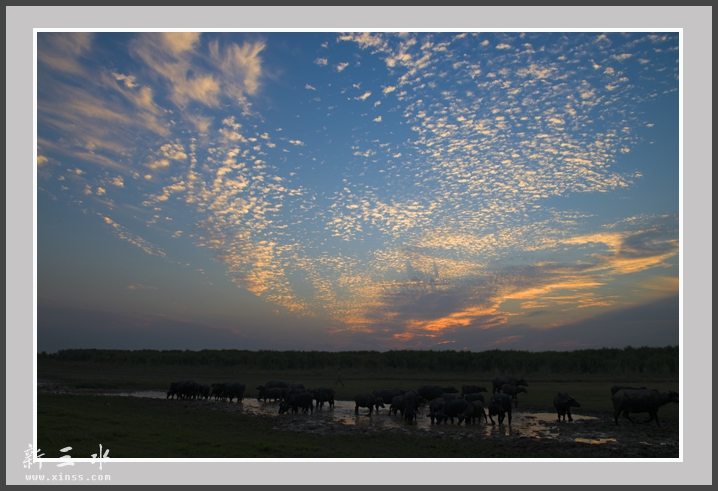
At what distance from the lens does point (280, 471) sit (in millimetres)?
9789

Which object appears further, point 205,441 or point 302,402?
point 302,402

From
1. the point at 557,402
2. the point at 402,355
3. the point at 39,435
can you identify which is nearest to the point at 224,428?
the point at 39,435

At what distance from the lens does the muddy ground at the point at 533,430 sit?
13.9 meters

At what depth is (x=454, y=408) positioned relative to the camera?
766 inches

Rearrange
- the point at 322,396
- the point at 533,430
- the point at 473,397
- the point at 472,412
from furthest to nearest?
the point at 322,396
the point at 473,397
the point at 472,412
the point at 533,430

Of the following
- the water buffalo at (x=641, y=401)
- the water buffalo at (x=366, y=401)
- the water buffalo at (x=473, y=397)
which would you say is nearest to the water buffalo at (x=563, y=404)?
the water buffalo at (x=641, y=401)

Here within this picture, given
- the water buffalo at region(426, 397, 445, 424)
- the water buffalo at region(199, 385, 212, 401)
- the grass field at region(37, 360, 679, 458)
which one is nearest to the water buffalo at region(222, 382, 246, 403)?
the water buffalo at region(199, 385, 212, 401)

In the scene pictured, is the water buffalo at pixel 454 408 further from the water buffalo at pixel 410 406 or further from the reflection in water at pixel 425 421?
the water buffalo at pixel 410 406

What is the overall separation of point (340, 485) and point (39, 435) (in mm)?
10684

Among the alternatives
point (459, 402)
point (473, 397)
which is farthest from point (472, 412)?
point (473, 397)

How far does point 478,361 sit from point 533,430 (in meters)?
34.0

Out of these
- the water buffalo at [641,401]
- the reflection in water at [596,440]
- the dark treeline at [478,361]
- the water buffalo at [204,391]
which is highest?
the water buffalo at [641,401]

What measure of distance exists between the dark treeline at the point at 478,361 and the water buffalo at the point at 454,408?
96.4ft

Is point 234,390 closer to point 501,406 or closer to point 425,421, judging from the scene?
point 425,421
